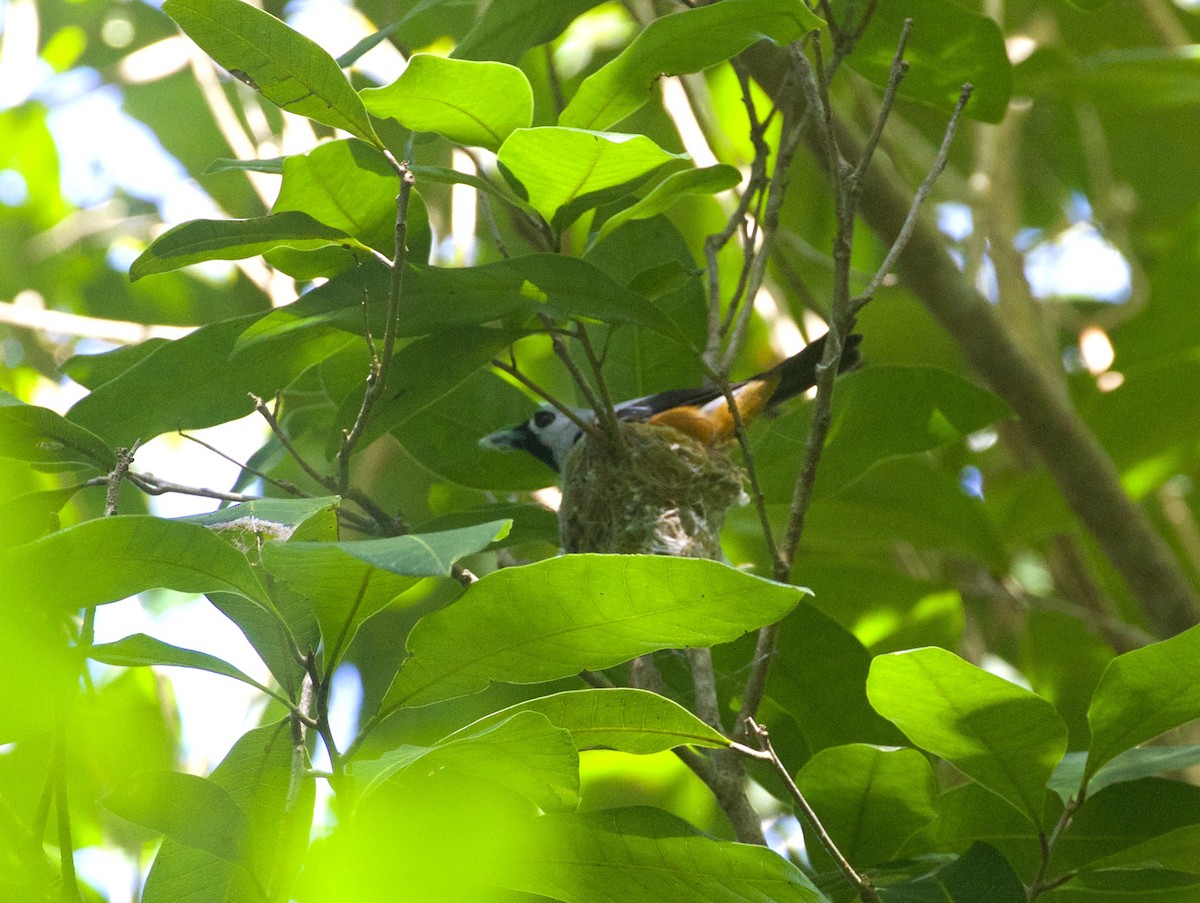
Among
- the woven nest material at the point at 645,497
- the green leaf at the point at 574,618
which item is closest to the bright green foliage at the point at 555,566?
the green leaf at the point at 574,618

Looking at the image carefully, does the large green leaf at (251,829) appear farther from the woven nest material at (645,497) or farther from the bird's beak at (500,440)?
the woven nest material at (645,497)

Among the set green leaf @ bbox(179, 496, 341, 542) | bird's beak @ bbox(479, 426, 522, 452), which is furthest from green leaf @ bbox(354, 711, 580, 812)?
bird's beak @ bbox(479, 426, 522, 452)

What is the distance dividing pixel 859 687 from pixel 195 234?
46.2 inches

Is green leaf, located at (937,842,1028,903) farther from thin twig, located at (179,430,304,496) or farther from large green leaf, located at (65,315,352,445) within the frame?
large green leaf, located at (65,315,352,445)

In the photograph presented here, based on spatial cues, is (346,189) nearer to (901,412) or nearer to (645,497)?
(901,412)

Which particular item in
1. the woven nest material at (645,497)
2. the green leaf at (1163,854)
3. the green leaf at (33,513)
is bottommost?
the green leaf at (1163,854)

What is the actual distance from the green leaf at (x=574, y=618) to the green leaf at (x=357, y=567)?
0.07 meters

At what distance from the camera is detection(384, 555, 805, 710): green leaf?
1122mm

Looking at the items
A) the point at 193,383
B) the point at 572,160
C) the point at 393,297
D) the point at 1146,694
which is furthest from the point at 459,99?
the point at 1146,694

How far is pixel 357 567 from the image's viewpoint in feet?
3.75

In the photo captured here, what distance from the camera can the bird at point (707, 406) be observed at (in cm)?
276

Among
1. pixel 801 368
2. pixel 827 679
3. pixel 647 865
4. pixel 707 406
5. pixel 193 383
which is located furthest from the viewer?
pixel 707 406

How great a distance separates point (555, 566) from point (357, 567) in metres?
0.19

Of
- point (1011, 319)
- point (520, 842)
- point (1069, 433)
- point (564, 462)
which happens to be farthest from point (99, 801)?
point (1011, 319)
